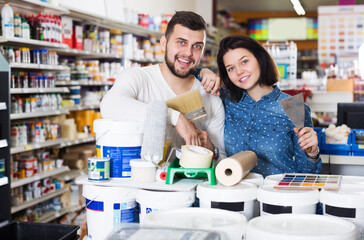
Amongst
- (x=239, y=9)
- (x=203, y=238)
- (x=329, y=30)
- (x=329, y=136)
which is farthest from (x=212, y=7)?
(x=203, y=238)

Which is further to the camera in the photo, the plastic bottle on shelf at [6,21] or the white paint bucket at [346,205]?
the plastic bottle on shelf at [6,21]

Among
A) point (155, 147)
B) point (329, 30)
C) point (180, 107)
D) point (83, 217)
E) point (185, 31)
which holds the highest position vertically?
point (329, 30)

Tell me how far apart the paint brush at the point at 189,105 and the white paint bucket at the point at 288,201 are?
748 mm

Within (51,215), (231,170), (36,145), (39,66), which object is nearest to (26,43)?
(39,66)

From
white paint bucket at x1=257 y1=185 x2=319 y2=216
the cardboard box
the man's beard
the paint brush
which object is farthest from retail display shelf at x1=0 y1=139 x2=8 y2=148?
the cardboard box

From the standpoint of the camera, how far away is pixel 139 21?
702cm

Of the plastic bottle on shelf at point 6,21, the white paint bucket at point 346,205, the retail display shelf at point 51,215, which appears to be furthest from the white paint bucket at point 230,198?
the retail display shelf at point 51,215

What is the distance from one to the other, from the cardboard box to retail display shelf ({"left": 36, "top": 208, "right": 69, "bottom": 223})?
5.16 metres

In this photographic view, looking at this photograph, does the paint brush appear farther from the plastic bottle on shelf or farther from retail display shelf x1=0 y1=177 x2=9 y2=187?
the plastic bottle on shelf

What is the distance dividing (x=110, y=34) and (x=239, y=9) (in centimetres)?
1013

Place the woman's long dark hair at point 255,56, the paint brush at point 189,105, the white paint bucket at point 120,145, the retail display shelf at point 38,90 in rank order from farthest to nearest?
the retail display shelf at point 38,90, the woman's long dark hair at point 255,56, the paint brush at point 189,105, the white paint bucket at point 120,145

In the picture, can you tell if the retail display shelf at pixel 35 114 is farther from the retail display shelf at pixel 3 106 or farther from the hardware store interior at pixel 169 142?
the retail display shelf at pixel 3 106

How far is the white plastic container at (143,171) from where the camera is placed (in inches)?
74.4

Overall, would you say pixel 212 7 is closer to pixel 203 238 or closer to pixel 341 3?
pixel 341 3
